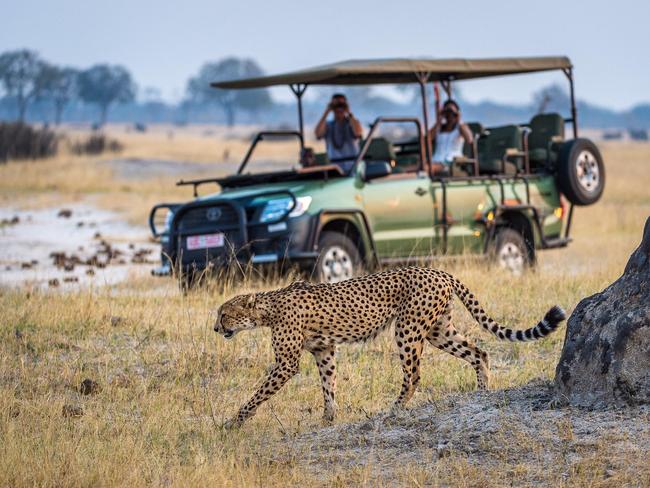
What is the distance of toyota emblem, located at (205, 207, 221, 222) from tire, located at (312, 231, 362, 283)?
980mm

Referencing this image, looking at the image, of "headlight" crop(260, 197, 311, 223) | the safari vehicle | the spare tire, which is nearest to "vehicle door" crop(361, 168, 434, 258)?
the safari vehicle

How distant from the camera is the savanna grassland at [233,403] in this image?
18.1 ft

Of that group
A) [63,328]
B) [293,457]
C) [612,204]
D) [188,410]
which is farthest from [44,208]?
[293,457]

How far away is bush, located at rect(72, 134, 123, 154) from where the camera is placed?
123 ft

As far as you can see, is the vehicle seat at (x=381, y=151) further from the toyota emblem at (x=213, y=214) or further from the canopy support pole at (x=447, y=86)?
the toyota emblem at (x=213, y=214)

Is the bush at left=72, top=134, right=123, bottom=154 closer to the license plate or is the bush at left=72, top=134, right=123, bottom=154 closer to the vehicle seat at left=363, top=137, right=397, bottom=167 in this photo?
the vehicle seat at left=363, top=137, right=397, bottom=167

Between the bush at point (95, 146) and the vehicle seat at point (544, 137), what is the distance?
81.0ft

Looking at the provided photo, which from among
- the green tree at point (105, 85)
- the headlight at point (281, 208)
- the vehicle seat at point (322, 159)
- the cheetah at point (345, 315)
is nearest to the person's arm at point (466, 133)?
the vehicle seat at point (322, 159)

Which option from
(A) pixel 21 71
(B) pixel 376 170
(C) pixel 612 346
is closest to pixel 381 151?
(B) pixel 376 170

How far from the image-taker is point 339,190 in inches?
456

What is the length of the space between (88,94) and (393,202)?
114 meters

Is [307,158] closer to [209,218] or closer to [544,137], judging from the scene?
[209,218]

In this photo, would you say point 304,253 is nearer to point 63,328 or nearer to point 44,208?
point 63,328

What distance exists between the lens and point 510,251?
13.1 m
